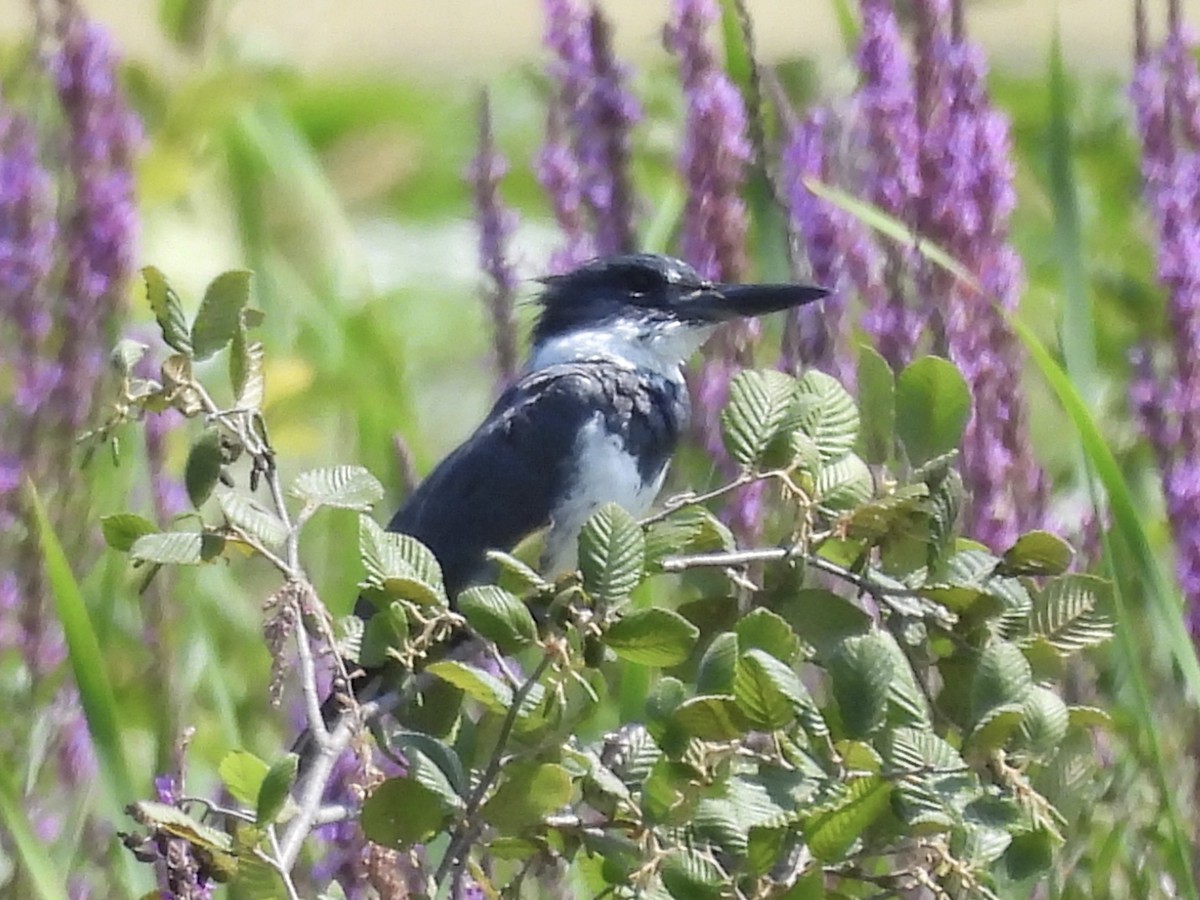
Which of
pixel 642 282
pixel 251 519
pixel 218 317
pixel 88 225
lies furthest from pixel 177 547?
pixel 642 282

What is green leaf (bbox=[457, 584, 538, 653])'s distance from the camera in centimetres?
126

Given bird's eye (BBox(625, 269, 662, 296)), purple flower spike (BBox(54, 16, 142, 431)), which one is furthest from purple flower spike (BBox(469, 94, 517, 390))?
purple flower spike (BBox(54, 16, 142, 431))

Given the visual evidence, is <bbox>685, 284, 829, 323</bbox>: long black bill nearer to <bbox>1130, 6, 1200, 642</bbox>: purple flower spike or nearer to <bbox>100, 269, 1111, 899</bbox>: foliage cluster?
<bbox>1130, 6, 1200, 642</bbox>: purple flower spike

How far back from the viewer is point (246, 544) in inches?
53.0

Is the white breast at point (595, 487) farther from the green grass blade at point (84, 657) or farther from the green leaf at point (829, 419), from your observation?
the green leaf at point (829, 419)

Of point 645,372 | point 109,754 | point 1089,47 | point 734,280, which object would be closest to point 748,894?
point 109,754

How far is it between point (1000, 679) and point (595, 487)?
2.73 feet

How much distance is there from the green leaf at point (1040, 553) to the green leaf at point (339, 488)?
392mm

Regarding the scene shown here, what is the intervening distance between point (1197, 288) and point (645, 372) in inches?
28.0

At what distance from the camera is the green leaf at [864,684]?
1.26 meters

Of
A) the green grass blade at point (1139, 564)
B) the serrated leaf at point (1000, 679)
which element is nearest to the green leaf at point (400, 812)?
the serrated leaf at point (1000, 679)

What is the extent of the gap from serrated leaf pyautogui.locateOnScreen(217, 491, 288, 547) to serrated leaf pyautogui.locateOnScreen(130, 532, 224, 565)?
18 millimetres

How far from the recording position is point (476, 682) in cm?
126

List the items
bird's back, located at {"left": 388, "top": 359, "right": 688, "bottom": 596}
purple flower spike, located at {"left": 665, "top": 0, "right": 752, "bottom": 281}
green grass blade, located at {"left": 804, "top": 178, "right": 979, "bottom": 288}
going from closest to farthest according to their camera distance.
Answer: green grass blade, located at {"left": 804, "top": 178, "right": 979, "bottom": 288} → purple flower spike, located at {"left": 665, "top": 0, "right": 752, "bottom": 281} → bird's back, located at {"left": 388, "top": 359, "right": 688, "bottom": 596}
